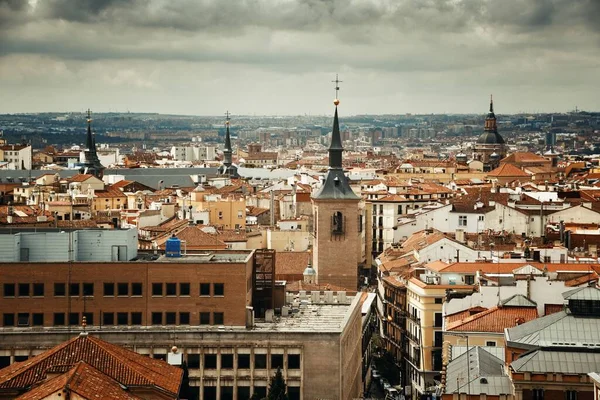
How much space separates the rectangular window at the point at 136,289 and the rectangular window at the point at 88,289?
5.22 feet

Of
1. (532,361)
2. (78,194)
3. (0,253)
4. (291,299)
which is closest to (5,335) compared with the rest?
(0,253)

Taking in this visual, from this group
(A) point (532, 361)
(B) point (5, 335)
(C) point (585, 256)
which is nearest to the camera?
(A) point (532, 361)

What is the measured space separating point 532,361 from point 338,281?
5592 centimetres

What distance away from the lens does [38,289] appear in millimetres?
63281

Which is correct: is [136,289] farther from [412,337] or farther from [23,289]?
[412,337]

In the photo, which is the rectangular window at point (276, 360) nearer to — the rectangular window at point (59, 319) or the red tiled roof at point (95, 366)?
the rectangular window at point (59, 319)

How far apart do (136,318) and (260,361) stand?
5.31m

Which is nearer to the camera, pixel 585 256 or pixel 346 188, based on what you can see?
pixel 585 256

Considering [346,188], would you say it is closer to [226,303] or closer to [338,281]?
[338,281]

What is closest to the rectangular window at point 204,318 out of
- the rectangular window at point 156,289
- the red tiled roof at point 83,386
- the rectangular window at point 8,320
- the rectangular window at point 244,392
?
the rectangular window at point 156,289

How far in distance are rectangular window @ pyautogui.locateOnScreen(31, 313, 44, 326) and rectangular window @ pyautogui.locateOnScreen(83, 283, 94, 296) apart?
1.95m

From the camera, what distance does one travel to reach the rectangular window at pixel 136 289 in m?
63.4

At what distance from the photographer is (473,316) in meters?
72.7

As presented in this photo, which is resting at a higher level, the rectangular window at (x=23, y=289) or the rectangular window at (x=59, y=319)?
the rectangular window at (x=23, y=289)
